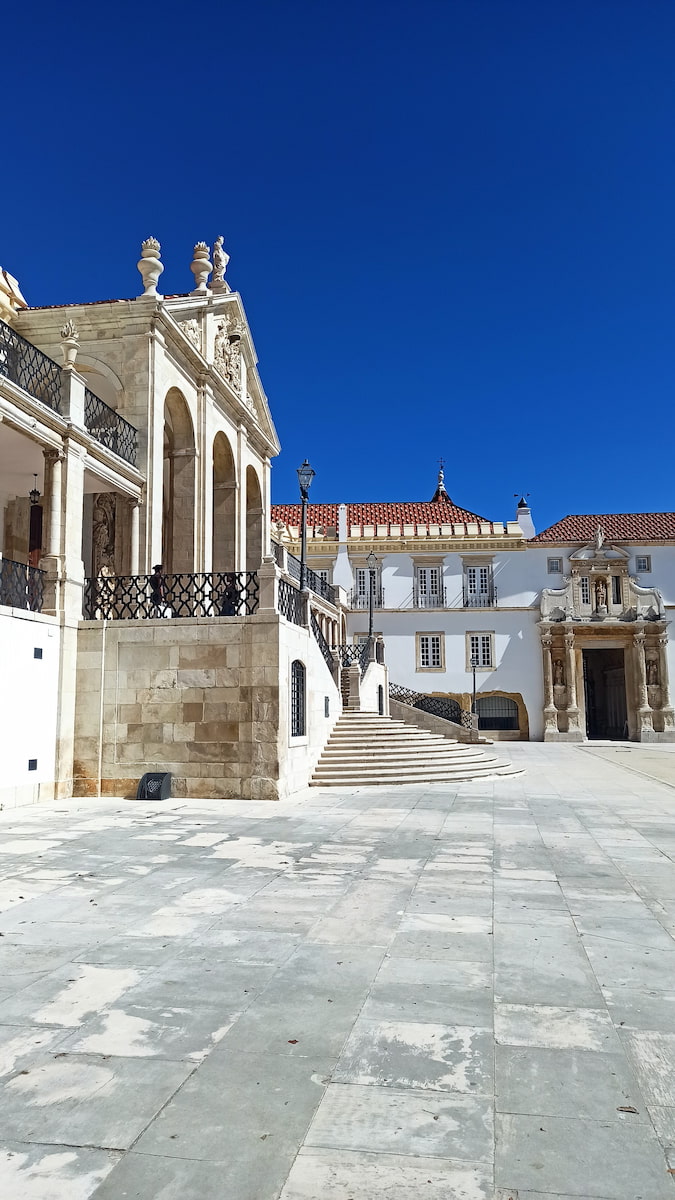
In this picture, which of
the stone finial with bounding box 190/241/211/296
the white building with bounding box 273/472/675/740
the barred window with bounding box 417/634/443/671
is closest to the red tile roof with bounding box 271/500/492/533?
the white building with bounding box 273/472/675/740

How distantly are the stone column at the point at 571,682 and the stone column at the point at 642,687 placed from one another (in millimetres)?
2868

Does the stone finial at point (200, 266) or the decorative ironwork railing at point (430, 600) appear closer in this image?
the stone finial at point (200, 266)

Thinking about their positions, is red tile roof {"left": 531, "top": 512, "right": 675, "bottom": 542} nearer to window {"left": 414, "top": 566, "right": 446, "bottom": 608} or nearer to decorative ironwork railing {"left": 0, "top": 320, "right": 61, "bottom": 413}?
window {"left": 414, "top": 566, "right": 446, "bottom": 608}

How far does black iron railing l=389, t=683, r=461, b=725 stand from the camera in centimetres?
3547

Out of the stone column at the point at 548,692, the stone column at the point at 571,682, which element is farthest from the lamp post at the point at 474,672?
the stone column at the point at 571,682

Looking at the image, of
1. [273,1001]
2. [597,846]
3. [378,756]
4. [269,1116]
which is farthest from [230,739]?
[269,1116]

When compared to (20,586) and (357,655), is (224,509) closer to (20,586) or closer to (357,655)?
(357,655)

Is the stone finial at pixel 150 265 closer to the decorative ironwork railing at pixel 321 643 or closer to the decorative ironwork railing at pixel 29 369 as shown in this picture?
the decorative ironwork railing at pixel 29 369

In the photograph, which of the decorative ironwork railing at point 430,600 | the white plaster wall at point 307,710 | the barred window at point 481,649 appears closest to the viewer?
the white plaster wall at point 307,710

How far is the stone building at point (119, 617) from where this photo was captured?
13148mm

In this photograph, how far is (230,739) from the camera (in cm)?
1338

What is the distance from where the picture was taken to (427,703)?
3544cm

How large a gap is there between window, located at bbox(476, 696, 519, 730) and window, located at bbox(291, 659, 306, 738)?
24.3 meters

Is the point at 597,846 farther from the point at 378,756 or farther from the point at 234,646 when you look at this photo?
the point at 378,756
